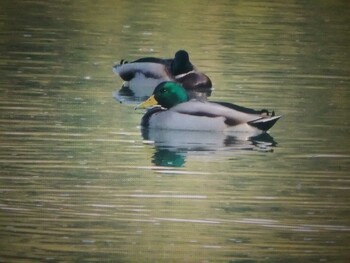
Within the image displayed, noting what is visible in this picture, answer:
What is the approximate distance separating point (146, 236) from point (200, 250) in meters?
0.32

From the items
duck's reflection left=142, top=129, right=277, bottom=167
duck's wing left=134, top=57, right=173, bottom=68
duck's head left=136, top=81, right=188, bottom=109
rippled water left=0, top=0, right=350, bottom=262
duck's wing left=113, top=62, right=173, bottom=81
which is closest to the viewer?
rippled water left=0, top=0, right=350, bottom=262

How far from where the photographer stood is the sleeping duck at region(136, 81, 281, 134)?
30.2ft

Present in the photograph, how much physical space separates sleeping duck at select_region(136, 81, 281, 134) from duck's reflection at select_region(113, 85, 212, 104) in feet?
3.52

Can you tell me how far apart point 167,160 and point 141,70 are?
3.20 meters

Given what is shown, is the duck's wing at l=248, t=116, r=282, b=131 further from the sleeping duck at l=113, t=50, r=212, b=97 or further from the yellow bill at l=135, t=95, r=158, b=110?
the sleeping duck at l=113, t=50, r=212, b=97

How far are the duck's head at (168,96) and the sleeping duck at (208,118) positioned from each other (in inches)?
2.5

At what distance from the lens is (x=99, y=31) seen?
1430 cm

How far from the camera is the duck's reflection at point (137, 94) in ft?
34.8

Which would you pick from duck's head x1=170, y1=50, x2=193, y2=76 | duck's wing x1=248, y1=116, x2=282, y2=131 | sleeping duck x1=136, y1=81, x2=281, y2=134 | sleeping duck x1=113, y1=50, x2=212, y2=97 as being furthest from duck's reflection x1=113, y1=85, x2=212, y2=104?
duck's wing x1=248, y1=116, x2=282, y2=131

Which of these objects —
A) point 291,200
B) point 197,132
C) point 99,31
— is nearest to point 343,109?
point 197,132

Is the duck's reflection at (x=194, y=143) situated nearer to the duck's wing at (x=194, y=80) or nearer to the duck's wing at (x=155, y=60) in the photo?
the duck's wing at (x=194, y=80)

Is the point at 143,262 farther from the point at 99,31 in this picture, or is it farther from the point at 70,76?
the point at 99,31

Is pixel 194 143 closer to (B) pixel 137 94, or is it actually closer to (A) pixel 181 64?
(B) pixel 137 94

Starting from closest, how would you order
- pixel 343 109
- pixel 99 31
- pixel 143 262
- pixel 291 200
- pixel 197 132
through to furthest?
pixel 143 262
pixel 291 200
pixel 197 132
pixel 343 109
pixel 99 31
